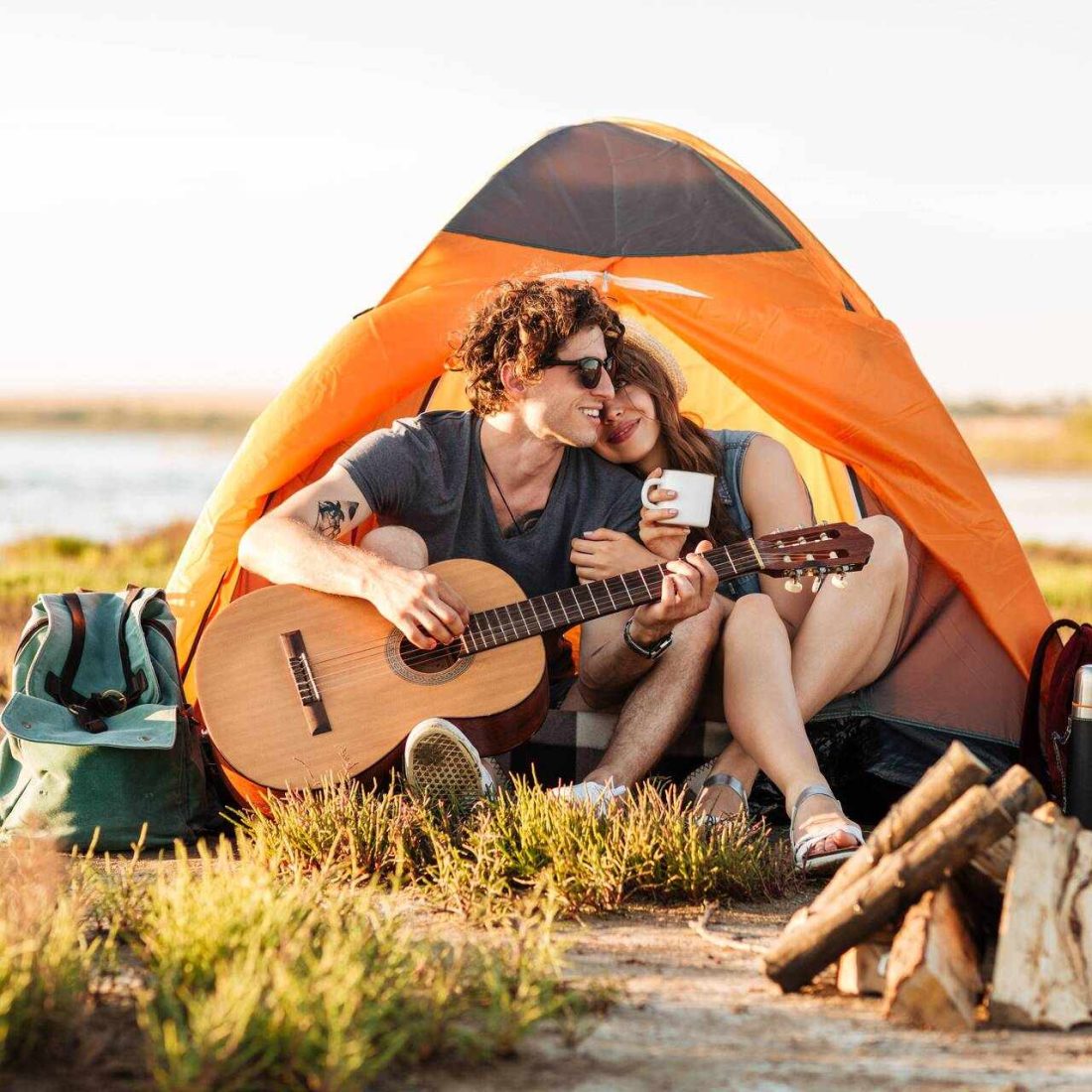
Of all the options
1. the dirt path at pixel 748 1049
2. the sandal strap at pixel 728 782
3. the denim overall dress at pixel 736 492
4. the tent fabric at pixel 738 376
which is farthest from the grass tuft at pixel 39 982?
the denim overall dress at pixel 736 492

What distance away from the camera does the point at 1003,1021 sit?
235 centimetres

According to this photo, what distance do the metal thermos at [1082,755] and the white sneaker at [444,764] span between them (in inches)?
56.1

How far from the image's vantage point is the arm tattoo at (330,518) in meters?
3.76

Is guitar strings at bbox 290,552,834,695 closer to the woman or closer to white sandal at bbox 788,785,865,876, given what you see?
the woman

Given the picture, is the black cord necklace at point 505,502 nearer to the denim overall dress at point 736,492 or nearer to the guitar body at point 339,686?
the guitar body at point 339,686

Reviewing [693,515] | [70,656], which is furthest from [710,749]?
[70,656]

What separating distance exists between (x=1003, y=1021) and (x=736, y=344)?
250cm

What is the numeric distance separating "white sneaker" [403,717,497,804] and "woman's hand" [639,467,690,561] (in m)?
0.83

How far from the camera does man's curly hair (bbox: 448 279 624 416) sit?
12.8 feet

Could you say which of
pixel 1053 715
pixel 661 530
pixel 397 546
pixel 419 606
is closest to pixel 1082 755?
Answer: pixel 1053 715

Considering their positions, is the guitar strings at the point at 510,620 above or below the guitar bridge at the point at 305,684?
above

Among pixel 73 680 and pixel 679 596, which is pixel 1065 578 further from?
Result: pixel 73 680

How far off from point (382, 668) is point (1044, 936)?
1786 mm

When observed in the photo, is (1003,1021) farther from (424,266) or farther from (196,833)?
(424,266)
